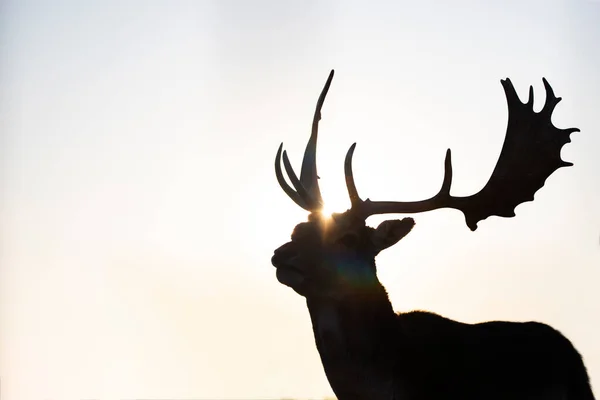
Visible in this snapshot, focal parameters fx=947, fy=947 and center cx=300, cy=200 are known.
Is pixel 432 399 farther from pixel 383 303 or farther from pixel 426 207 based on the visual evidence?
pixel 426 207

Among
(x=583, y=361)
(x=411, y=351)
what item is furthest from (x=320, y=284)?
(x=583, y=361)

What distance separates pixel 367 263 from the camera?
5906 mm

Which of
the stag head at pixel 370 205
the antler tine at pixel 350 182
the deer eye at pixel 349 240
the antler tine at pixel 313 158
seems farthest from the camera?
the antler tine at pixel 313 158

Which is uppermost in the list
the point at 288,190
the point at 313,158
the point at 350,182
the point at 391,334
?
the point at 313,158

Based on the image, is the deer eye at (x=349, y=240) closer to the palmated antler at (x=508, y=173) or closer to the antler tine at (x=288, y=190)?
the palmated antler at (x=508, y=173)

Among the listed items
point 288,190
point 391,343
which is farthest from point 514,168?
point 391,343

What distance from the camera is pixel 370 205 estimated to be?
6.12 m

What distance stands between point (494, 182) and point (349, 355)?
182 cm

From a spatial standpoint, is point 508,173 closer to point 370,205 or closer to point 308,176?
→ point 370,205

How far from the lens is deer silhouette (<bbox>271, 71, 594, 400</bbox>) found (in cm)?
558

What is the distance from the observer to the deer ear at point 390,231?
19.6 feet

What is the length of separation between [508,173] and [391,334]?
164 centimetres

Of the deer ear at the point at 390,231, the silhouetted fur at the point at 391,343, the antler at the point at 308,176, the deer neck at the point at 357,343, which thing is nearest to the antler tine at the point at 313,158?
the antler at the point at 308,176

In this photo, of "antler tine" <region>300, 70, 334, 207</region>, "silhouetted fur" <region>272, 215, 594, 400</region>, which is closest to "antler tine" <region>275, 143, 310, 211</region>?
"antler tine" <region>300, 70, 334, 207</region>
